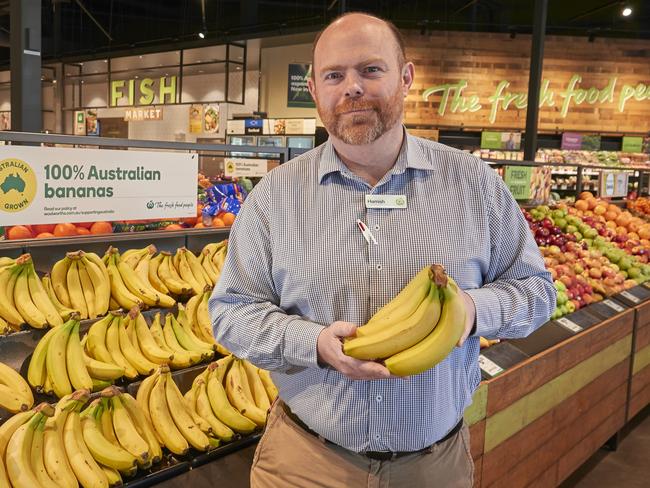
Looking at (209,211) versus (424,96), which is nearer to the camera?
(209,211)

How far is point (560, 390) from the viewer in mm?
3275

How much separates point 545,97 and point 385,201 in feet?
38.6

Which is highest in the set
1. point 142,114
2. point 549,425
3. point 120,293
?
point 142,114

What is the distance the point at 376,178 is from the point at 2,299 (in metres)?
1.54

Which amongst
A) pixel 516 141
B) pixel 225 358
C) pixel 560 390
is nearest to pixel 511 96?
pixel 516 141

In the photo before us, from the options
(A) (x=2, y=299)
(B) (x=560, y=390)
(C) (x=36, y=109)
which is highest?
(C) (x=36, y=109)

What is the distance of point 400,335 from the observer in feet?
4.29

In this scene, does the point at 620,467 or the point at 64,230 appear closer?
the point at 64,230

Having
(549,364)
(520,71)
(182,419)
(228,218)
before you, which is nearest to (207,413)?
(182,419)

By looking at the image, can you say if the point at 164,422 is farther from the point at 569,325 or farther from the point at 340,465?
the point at 569,325

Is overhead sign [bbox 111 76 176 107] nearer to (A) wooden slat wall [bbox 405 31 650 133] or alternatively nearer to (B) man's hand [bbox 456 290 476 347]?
(A) wooden slat wall [bbox 405 31 650 133]

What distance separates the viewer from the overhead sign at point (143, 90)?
14.9 meters

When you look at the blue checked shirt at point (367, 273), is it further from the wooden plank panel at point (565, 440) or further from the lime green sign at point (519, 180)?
the lime green sign at point (519, 180)

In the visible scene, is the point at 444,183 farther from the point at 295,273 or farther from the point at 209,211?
the point at 209,211
